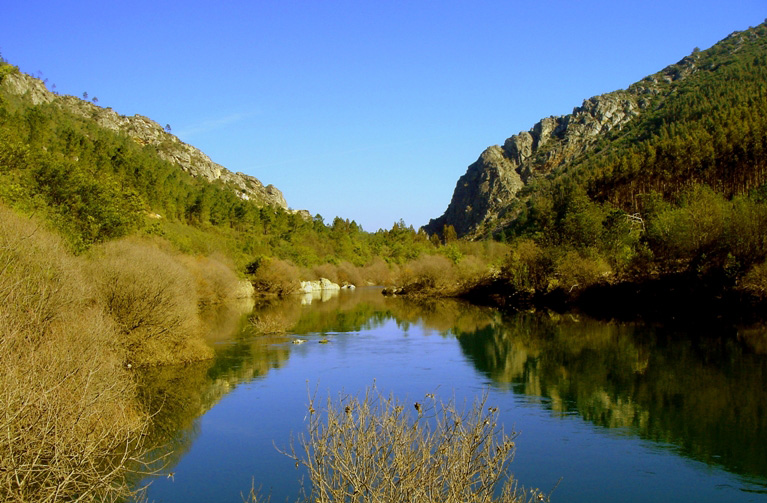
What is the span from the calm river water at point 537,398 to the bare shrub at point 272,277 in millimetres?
39949

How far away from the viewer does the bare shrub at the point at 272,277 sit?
263 ft

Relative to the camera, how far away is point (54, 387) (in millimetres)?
8359

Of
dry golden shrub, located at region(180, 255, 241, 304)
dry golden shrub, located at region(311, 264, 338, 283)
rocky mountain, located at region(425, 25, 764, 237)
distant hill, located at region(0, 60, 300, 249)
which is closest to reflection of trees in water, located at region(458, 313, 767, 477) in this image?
distant hill, located at region(0, 60, 300, 249)

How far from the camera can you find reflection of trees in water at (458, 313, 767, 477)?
1612 cm

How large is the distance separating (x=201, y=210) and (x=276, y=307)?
40.1 meters

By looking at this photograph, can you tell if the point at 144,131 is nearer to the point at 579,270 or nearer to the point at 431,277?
the point at 431,277

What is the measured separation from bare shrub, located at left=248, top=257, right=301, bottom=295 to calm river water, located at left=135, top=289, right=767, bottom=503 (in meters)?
39.9

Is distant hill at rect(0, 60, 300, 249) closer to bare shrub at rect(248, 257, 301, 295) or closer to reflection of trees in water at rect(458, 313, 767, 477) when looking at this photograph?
bare shrub at rect(248, 257, 301, 295)

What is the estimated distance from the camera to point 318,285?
3767 inches

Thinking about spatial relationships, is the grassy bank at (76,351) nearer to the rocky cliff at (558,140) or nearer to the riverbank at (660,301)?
the riverbank at (660,301)

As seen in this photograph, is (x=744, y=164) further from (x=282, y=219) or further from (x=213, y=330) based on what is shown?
(x=282, y=219)

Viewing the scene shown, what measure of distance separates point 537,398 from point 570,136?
544 feet

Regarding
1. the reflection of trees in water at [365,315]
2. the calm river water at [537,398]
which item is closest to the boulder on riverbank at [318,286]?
the reflection of trees in water at [365,315]

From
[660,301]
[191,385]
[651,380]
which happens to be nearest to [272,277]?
→ [660,301]
